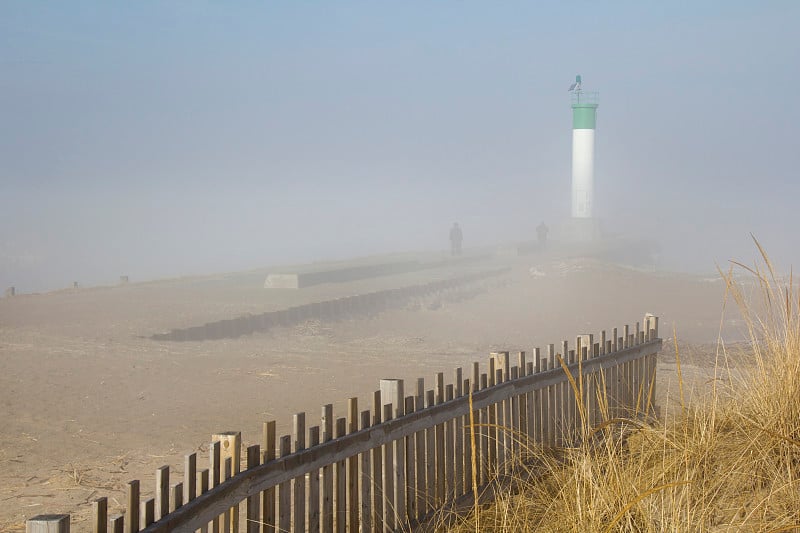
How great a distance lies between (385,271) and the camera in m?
35.5

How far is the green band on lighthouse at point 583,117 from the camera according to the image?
60031mm

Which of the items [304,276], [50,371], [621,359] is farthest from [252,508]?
[304,276]

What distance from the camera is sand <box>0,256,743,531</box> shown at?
8.92m

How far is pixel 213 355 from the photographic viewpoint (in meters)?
16.2

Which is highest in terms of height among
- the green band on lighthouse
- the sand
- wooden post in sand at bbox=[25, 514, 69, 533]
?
the green band on lighthouse

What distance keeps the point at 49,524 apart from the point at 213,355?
1348 centimetres

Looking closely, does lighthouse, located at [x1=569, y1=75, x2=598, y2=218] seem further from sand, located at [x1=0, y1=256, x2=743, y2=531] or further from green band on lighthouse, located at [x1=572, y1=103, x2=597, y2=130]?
sand, located at [x1=0, y1=256, x2=743, y2=531]

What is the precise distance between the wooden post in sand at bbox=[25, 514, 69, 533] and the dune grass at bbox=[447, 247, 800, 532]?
2.24 m

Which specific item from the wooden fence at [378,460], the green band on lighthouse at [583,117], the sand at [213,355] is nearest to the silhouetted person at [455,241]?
the sand at [213,355]

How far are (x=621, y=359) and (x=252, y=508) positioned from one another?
4889 mm

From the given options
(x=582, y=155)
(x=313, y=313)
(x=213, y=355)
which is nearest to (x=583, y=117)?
(x=582, y=155)

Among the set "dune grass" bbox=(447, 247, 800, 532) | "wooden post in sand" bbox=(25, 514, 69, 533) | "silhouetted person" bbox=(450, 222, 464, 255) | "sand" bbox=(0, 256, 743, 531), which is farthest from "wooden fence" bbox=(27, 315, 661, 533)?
"silhouetted person" bbox=(450, 222, 464, 255)

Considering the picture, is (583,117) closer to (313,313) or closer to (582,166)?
(582,166)

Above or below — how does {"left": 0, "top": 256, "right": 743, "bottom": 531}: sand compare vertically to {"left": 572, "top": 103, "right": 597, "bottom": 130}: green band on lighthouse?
below
